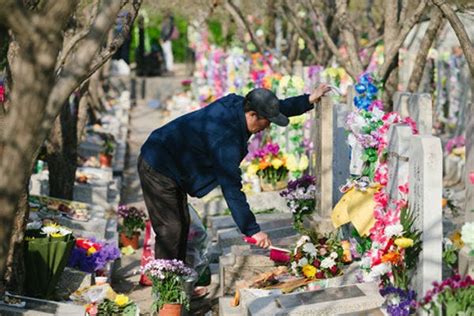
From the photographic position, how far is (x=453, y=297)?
221 inches

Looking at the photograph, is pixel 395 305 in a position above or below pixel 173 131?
below

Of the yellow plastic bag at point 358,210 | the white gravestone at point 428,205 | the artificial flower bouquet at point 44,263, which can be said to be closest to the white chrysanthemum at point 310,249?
the yellow plastic bag at point 358,210

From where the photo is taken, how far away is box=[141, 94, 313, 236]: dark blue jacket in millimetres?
7512

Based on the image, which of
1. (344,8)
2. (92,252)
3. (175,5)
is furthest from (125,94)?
(92,252)

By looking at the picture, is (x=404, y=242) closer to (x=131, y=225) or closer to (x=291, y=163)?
(x=131, y=225)

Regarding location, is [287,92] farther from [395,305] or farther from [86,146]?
[395,305]

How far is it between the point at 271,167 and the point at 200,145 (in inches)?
203

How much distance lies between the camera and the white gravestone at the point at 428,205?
6.09m

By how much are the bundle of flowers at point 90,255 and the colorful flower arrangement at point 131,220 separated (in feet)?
5.95

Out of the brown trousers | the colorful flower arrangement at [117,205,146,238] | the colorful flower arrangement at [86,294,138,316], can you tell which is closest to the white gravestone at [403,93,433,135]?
the brown trousers

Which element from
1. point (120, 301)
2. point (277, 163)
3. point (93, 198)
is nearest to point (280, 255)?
point (120, 301)

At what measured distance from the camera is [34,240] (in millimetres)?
8039

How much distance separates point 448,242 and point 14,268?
127 inches

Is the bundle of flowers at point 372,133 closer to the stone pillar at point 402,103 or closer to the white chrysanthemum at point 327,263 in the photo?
the stone pillar at point 402,103
